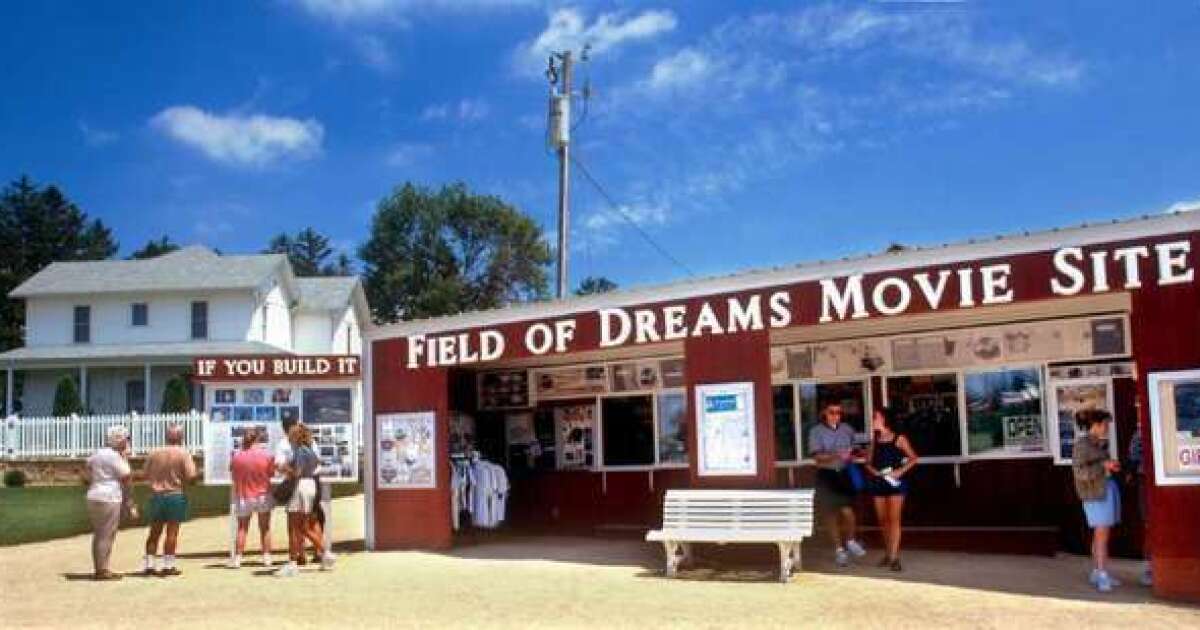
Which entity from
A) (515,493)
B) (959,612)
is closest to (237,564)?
(515,493)

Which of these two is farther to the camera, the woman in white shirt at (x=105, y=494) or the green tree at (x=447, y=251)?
the green tree at (x=447, y=251)

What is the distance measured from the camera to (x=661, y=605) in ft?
33.1

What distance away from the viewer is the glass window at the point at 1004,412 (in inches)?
519

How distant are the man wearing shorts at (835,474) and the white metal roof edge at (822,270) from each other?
1.63 meters

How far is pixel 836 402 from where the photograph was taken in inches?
565

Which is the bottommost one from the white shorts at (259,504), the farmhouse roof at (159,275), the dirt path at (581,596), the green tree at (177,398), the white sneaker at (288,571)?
the dirt path at (581,596)

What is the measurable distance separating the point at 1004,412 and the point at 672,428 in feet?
14.3

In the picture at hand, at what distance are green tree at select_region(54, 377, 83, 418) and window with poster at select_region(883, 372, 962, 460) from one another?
2758cm

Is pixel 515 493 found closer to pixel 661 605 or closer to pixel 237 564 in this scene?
pixel 237 564

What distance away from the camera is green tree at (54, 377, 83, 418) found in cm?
3419

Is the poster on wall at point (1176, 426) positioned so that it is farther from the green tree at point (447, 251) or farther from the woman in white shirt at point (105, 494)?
the green tree at point (447, 251)

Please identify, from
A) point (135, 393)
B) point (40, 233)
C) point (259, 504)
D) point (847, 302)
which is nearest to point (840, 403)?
point (847, 302)

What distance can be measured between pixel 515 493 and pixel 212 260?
27605 mm

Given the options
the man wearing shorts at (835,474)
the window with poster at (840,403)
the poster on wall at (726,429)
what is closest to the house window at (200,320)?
the window with poster at (840,403)
